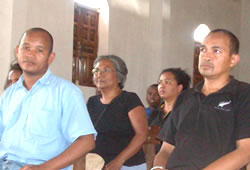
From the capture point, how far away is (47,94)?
99.9 inches

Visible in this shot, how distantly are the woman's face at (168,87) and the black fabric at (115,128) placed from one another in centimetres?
80

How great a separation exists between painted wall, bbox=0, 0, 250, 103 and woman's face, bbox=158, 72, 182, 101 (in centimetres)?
234

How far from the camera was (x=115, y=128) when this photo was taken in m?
3.96

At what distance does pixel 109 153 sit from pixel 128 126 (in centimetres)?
26

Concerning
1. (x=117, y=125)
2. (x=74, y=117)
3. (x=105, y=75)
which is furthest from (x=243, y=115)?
(x=105, y=75)

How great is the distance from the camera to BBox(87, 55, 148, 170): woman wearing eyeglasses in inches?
154

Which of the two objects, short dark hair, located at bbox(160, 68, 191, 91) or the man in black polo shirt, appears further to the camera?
short dark hair, located at bbox(160, 68, 191, 91)

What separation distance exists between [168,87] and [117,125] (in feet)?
3.38

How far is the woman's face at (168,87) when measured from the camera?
15.8 feet

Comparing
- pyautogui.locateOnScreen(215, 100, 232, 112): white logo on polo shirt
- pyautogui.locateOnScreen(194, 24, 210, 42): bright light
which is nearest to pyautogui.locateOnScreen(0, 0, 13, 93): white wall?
pyautogui.locateOnScreen(215, 100, 232, 112): white logo on polo shirt

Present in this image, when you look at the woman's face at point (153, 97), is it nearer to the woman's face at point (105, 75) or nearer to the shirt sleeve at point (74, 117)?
the woman's face at point (105, 75)

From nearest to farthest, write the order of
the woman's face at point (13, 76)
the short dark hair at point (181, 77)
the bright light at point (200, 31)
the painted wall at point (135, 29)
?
the woman's face at point (13, 76)
the short dark hair at point (181, 77)
the painted wall at point (135, 29)
the bright light at point (200, 31)

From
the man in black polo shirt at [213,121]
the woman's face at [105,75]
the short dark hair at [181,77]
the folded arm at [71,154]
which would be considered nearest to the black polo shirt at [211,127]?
the man in black polo shirt at [213,121]

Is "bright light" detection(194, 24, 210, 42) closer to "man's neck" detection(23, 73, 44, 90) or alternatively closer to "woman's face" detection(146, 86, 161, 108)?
"woman's face" detection(146, 86, 161, 108)
